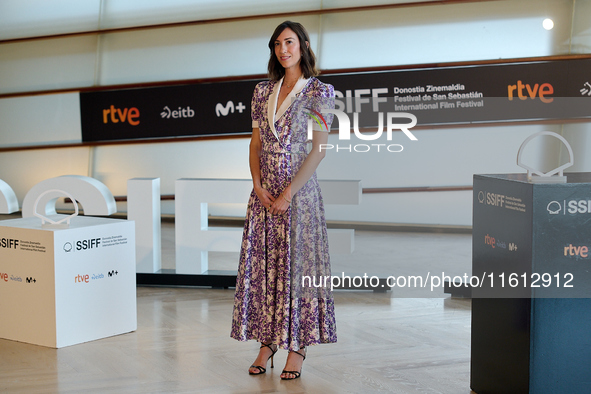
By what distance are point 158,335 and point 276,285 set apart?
3.27ft

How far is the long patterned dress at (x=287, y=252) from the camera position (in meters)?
2.63

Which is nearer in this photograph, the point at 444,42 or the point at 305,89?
the point at 305,89

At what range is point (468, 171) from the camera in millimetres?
3158

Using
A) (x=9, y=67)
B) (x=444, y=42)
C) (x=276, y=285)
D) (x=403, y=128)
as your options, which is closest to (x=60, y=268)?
(x=276, y=285)

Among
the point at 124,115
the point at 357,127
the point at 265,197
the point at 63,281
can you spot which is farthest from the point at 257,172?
the point at 124,115

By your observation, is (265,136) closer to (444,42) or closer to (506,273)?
(506,273)

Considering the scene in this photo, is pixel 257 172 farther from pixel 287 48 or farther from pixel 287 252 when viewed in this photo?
pixel 287 48

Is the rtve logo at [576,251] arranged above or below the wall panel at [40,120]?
below

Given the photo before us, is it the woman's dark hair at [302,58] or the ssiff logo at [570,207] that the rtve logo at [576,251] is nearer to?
the ssiff logo at [570,207]

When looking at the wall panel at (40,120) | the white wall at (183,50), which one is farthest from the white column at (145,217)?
the wall panel at (40,120)

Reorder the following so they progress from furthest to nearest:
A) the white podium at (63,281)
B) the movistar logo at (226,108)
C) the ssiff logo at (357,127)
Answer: the movistar logo at (226,108) → the white podium at (63,281) → the ssiff logo at (357,127)

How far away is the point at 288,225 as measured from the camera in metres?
2.63

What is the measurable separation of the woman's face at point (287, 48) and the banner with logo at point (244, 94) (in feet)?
8.48

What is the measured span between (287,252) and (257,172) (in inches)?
15.2
